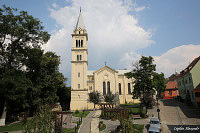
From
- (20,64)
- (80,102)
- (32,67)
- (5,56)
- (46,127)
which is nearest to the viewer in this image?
(46,127)

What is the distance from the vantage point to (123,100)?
155 ft

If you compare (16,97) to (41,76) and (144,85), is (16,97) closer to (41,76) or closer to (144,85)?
(41,76)

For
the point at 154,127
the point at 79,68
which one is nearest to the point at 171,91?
the point at 79,68

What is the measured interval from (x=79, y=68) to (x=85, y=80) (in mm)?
4213

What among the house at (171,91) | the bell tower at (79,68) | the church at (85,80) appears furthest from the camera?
the house at (171,91)

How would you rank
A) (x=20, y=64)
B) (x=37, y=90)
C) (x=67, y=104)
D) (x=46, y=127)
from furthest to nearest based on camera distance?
(x=67, y=104), (x=37, y=90), (x=20, y=64), (x=46, y=127)

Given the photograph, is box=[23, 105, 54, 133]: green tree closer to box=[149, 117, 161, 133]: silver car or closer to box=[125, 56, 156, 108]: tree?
box=[149, 117, 161, 133]: silver car

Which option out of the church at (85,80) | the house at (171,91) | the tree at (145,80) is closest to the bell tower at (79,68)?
the church at (85,80)

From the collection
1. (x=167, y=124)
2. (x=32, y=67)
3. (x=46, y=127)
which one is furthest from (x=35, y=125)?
(x=32, y=67)

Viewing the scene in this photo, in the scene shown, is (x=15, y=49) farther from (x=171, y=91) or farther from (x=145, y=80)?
(x=171, y=91)

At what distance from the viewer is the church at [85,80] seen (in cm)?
4172

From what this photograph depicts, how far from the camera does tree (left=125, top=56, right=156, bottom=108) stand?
26.4m

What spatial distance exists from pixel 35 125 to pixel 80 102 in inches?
1322

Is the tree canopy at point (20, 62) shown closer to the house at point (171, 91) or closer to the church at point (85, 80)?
the church at point (85, 80)
